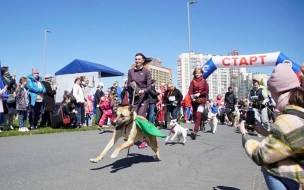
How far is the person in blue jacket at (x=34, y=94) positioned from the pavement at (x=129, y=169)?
3.39 metres

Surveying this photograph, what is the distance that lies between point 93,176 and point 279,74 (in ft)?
10.4

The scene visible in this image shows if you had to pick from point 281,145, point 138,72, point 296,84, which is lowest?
point 281,145

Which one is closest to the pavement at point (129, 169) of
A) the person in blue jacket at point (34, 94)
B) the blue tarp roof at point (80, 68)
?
the person in blue jacket at point (34, 94)

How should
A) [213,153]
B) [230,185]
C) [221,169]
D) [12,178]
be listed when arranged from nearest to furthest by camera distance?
[230,185] → [12,178] → [221,169] → [213,153]

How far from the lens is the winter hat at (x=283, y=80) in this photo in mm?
2340

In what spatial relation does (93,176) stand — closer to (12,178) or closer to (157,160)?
(12,178)

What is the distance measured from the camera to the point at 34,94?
10.4m

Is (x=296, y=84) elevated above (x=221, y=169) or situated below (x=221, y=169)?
above

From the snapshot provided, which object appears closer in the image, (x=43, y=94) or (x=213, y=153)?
(x=213, y=153)

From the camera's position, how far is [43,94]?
11.2m

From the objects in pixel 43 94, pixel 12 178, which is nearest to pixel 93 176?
pixel 12 178

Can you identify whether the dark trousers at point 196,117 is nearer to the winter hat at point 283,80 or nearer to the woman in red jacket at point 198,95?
the woman in red jacket at point 198,95

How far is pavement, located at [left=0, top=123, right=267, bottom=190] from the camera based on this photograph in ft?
12.8

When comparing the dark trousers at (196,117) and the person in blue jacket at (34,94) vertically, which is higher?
the person in blue jacket at (34,94)
